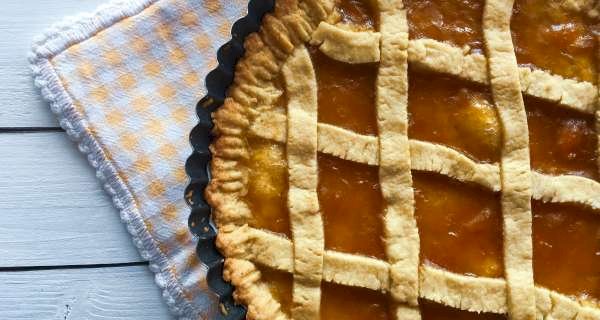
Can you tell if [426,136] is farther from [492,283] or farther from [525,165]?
[492,283]

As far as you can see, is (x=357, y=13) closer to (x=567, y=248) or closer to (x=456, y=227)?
(x=456, y=227)

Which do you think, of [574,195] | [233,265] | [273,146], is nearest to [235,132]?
[273,146]

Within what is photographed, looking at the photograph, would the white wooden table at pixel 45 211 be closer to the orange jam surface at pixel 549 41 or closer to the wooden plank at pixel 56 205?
the wooden plank at pixel 56 205

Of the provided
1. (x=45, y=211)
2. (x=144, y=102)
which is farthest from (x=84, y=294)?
(x=144, y=102)

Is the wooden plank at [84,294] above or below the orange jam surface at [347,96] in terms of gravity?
below

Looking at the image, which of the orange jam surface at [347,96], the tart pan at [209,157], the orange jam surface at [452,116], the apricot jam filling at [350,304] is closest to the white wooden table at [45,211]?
the tart pan at [209,157]

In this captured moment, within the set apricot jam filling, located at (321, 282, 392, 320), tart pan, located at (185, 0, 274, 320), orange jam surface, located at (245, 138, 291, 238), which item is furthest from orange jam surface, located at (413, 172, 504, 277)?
tart pan, located at (185, 0, 274, 320)
